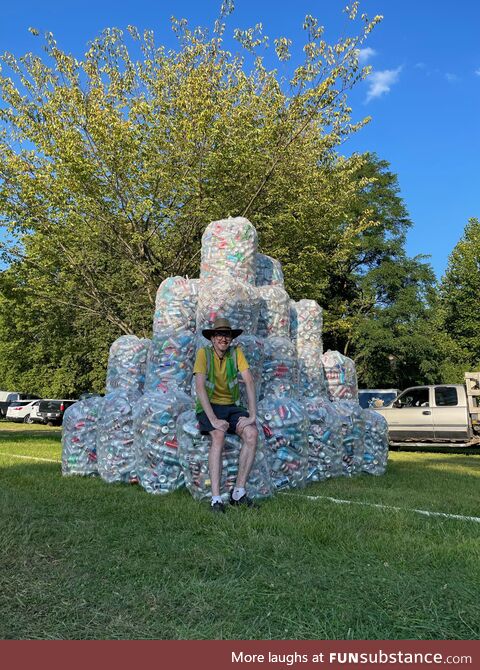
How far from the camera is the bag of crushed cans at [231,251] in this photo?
7.72 meters

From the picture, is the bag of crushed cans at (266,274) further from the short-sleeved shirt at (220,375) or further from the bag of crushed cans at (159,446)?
the short-sleeved shirt at (220,375)

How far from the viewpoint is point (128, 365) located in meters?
8.08

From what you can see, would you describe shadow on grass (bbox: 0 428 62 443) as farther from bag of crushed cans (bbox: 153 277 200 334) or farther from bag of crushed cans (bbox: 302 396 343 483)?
bag of crushed cans (bbox: 302 396 343 483)

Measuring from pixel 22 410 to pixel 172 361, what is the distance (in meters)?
29.3

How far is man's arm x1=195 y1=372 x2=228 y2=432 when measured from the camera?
17.6 feet

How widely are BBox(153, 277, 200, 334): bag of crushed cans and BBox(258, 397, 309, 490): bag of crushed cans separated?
152 cm

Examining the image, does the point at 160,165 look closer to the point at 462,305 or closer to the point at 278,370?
the point at 278,370

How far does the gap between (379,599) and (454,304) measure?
3024 cm

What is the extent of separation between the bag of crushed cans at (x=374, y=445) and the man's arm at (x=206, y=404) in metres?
3.48

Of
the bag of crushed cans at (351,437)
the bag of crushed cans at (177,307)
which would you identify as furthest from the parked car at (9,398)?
the bag of crushed cans at (351,437)

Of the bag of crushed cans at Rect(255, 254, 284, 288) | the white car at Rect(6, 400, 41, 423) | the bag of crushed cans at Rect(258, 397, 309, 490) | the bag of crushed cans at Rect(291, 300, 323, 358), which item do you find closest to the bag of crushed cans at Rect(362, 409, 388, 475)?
the bag of crushed cans at Rect(291, 300, 323, 358)

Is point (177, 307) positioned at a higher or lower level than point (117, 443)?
higher

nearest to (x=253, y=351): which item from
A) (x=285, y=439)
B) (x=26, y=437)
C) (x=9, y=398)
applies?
(x=285, y=439)

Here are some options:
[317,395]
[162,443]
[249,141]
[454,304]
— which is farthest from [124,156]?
[454,304]
